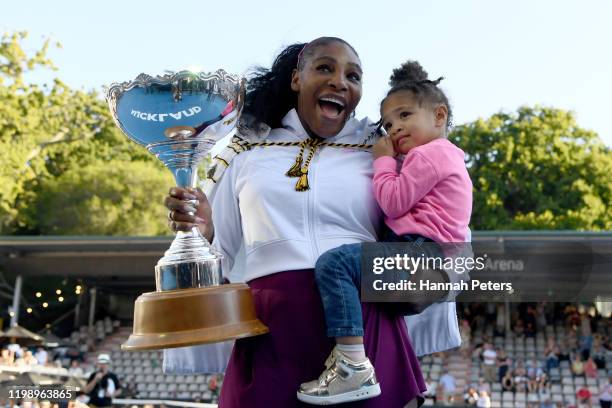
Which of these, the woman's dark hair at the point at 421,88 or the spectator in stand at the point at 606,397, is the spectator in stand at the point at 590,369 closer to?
the spectator in stand at the point at 606,397

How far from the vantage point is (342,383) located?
2.04 m

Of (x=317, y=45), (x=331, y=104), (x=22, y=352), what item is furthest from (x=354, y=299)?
(x=22, y=352)

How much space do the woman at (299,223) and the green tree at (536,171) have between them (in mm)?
27754

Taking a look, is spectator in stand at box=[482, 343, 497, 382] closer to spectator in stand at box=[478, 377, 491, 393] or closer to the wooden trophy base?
spectator in stand at box=[478, 377, 491, 393]

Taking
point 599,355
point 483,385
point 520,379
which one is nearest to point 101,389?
point 483,385

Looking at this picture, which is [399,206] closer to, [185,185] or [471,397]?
[185,185]

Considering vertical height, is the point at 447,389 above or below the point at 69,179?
below

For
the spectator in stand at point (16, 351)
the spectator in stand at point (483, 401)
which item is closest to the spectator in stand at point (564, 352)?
the spectator in stand at point (483, 401)

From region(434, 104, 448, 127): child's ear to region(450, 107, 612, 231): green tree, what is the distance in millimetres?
27705

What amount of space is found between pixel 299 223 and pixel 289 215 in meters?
0.04

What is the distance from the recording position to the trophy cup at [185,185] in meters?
2.04

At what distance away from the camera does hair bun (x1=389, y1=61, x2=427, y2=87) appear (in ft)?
8.44

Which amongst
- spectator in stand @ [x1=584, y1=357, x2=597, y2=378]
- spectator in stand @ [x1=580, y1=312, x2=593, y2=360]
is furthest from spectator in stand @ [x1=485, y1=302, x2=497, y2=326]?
spectator in stand @ [x1=584, y1=357, x2=597, y2=378]

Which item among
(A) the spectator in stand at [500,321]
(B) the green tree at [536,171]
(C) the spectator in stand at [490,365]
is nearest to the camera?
(C) the spectator in stand at [490,365]
